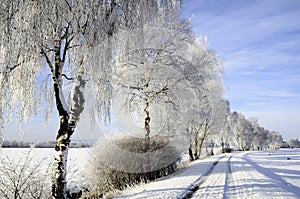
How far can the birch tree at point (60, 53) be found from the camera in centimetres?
557

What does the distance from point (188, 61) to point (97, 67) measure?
40.3 feet

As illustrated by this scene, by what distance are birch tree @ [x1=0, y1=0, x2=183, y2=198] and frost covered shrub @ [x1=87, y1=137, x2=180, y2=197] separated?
4.20 m

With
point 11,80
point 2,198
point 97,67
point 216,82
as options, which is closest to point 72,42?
point 97,67

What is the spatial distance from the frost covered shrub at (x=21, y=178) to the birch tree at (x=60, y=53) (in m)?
0.46

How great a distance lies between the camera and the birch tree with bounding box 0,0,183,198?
557cm

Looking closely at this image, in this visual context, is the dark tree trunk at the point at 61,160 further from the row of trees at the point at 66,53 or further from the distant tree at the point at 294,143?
the distant tree at the point at 294,143

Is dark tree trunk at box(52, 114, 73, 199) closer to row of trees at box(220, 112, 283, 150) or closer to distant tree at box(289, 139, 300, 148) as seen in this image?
row of trees at box(220, 112, 283, 150)

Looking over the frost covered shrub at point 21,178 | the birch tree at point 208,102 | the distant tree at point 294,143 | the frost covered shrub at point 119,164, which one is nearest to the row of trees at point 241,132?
the birch tree at point 208,102

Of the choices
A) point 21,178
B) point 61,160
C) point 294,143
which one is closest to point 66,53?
point 61,160

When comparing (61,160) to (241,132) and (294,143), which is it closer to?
(241,132)

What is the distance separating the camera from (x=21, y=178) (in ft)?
23.9

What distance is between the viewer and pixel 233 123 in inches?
2948

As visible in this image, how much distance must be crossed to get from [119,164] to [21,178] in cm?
569

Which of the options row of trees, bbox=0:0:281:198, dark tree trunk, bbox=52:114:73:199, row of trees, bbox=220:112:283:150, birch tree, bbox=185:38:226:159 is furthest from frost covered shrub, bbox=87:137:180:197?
row of trees, bbox=220:112:283:150
